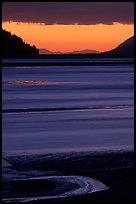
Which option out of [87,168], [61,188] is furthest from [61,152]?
[61,188]

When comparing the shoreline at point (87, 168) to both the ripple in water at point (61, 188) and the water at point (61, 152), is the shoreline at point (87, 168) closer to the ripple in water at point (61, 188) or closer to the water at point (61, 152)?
the water at point (61, 152)

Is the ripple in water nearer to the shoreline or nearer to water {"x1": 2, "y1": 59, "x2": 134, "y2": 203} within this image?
water {"x1": 2, "y1": 59, "x2": 134, "y2": 203}

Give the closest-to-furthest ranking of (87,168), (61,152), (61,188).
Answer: (61,188), (87,168), (61,152)

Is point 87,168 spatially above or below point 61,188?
above

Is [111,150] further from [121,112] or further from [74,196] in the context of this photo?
[121,112]

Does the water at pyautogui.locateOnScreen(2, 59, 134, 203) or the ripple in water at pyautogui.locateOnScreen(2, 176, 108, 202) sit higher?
the water at pyautogui.locateOnScreen(2, 59, 134, 203)

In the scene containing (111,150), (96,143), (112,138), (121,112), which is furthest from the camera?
(121,112)

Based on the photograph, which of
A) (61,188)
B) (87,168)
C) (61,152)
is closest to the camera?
(61,188)

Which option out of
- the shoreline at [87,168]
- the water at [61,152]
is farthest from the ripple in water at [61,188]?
the shoreline at [87,168]

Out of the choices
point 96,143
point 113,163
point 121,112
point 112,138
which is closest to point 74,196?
point 113,163

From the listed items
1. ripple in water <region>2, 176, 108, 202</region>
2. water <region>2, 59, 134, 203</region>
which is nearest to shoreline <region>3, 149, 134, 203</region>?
water <region>2, 59, 134, 203</region>

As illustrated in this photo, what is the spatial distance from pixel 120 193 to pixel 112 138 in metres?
4.71

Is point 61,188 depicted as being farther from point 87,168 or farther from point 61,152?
point 61,152

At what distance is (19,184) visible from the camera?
23.0ft
